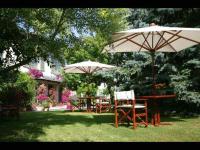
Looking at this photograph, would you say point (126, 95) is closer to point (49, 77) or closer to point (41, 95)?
point (41, 95)

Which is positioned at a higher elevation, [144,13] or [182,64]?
[144,13]

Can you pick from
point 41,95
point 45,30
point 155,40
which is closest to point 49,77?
point 41,95

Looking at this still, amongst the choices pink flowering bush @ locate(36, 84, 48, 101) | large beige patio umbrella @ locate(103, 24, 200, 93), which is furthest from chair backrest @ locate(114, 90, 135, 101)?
pink flowering bush @ locate(36, 84, 48, 101)

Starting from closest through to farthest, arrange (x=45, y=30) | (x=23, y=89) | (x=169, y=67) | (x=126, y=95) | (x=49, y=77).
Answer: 1. (x=126, y=95)
2. (x=45, y=30)
3. (x=169, y=67)
4. (x=23, y=89)
5. (x=49, y=77)

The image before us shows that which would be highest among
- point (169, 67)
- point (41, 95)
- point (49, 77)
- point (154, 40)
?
point (49, 77)

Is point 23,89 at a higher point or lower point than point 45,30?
lower

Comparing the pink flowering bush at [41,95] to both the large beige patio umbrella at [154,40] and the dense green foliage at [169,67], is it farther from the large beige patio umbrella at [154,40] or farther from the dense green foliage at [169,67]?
the large beige patio umbrella at [154,40]

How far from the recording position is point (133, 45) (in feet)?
34.4

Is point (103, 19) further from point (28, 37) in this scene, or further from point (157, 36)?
point (28, 37)

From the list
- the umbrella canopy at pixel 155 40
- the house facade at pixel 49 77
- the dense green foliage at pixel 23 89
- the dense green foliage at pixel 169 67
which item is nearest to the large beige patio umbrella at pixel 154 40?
the umbrella canopy at pixel 155 40

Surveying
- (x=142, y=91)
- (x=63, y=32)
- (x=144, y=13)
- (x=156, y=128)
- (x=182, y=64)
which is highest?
(x=144, y=13)
